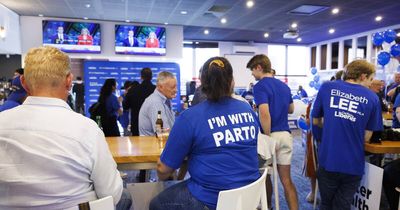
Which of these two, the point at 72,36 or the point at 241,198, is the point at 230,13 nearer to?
the point at 72,36

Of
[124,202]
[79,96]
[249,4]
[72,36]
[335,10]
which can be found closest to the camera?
[124,202]

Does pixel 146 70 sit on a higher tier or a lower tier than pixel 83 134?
higher

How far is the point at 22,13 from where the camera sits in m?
7.66

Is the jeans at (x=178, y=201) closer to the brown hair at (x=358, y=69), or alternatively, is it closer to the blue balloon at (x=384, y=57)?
the brown hair at (x=358, y=69)

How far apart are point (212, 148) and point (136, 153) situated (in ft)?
2.02

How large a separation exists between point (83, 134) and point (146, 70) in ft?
9.88

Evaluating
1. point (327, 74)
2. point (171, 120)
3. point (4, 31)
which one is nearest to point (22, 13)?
point (4, 31)

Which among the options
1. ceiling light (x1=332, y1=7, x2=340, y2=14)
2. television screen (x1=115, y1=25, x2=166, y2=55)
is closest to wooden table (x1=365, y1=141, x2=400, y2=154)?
ceiling light (x1=332, y1=7, x2=340, y2=14)

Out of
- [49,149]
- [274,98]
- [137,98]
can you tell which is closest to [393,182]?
[274,98]

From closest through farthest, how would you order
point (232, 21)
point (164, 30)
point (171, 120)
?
point (171, 120) → point (232, 21) → point (164, 30)

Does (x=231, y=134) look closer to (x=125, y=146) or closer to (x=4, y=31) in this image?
(x=125, y=146)

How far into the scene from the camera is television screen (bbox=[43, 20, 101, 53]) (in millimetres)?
8008

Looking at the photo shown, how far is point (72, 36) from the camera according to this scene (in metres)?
8.17

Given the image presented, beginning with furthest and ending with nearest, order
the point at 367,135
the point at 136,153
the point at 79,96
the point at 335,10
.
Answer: the point at 79,96 < the point at 335,10 < the point at 367,135 < the point at 136,153
